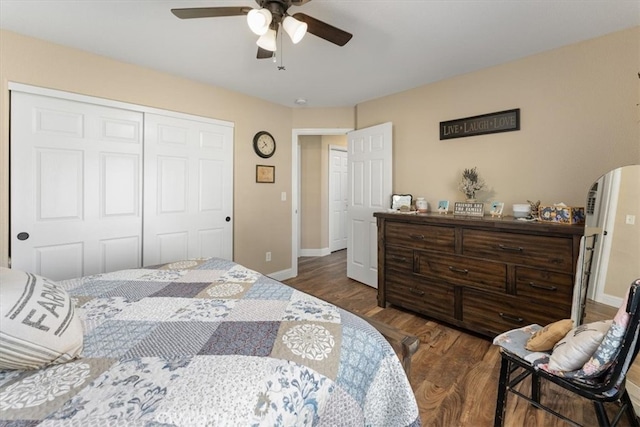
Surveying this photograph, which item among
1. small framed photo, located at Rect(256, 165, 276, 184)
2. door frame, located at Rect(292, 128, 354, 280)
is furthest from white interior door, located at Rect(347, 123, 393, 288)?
small framed photo, located at Rect(256, 165, 276, 184)

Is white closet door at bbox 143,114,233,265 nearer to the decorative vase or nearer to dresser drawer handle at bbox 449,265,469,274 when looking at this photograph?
the decorative vase

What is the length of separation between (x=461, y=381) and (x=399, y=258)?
1179 mm

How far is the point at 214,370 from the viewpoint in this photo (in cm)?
77

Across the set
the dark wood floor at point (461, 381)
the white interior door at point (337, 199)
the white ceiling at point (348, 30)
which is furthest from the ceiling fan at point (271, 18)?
the white interior door at point (337, 199)

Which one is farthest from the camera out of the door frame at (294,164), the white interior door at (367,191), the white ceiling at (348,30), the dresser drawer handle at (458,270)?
the door frame at (294,164)

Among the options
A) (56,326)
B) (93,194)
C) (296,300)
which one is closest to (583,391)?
(296,300)

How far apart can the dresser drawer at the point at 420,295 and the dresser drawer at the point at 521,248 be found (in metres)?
0.44

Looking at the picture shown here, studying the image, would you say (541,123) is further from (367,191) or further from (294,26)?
(294,26)

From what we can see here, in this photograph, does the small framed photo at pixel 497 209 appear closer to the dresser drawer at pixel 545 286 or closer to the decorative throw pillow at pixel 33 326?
the dresser drawer at pixel 545 286

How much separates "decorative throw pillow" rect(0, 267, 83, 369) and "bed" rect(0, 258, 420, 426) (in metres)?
0.04

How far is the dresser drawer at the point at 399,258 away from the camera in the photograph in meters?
2.69

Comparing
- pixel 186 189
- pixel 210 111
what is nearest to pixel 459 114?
pixel 210 111

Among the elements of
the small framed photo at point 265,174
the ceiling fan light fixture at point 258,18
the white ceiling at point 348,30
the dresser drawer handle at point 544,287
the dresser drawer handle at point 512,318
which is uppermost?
the white ceiling at point 348,30

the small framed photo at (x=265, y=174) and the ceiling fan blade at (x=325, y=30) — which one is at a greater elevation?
the ceiling fan blade at (x=325, y=30)
